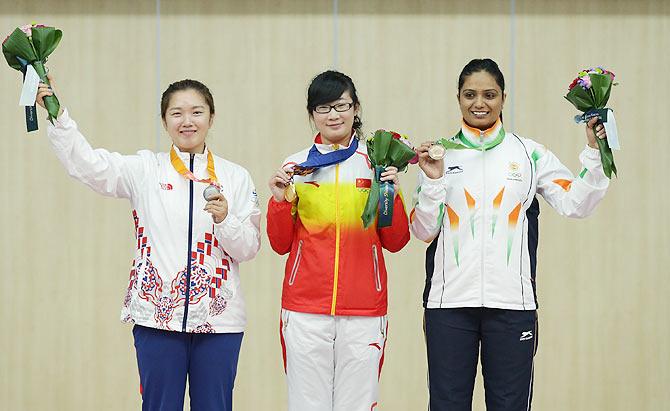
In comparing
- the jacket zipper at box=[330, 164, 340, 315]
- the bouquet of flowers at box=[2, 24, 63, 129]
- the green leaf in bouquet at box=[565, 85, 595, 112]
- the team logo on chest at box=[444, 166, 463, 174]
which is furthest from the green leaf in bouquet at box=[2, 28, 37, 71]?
the green leaf in bouquet at box=[565, 85, 595, 112]

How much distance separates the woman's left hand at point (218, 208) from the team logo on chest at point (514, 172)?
3.39 ft

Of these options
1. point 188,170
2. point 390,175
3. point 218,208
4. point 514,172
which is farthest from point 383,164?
point 188,170

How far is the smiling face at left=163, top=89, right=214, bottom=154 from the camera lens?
3139 millimetres

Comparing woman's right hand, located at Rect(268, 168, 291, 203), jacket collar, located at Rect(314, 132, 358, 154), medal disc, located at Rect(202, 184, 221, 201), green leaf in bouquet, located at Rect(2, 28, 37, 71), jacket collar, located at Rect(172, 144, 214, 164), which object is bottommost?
medal disc, located at Rect(202, 184, 221, 201)

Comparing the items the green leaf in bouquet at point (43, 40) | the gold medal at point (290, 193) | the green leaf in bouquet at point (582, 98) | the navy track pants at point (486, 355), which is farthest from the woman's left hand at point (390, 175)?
the green leaf in bouquet at point (43, 40)

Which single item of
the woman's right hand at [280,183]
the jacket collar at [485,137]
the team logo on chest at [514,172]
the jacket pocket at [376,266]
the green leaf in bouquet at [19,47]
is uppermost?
the green leaf in bouquet at [19,47]

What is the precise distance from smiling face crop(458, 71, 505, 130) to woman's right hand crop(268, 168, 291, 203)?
72 cm

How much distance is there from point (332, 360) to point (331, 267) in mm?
343

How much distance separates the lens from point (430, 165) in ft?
10.1

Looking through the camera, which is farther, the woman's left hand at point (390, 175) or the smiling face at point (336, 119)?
the smiling face at point (336, 119)

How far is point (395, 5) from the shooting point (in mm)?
4871

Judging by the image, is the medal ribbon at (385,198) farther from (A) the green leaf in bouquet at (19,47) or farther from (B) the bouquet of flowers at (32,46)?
(A) the green leaf in bouquet at (19,47)

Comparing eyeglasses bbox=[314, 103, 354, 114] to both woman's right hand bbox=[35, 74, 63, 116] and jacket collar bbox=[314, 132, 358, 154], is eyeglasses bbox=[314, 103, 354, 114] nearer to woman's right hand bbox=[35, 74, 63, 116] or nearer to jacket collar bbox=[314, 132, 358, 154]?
jacket collar bbox=[314, 132, 358, 154]

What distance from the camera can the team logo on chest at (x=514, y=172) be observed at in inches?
123
